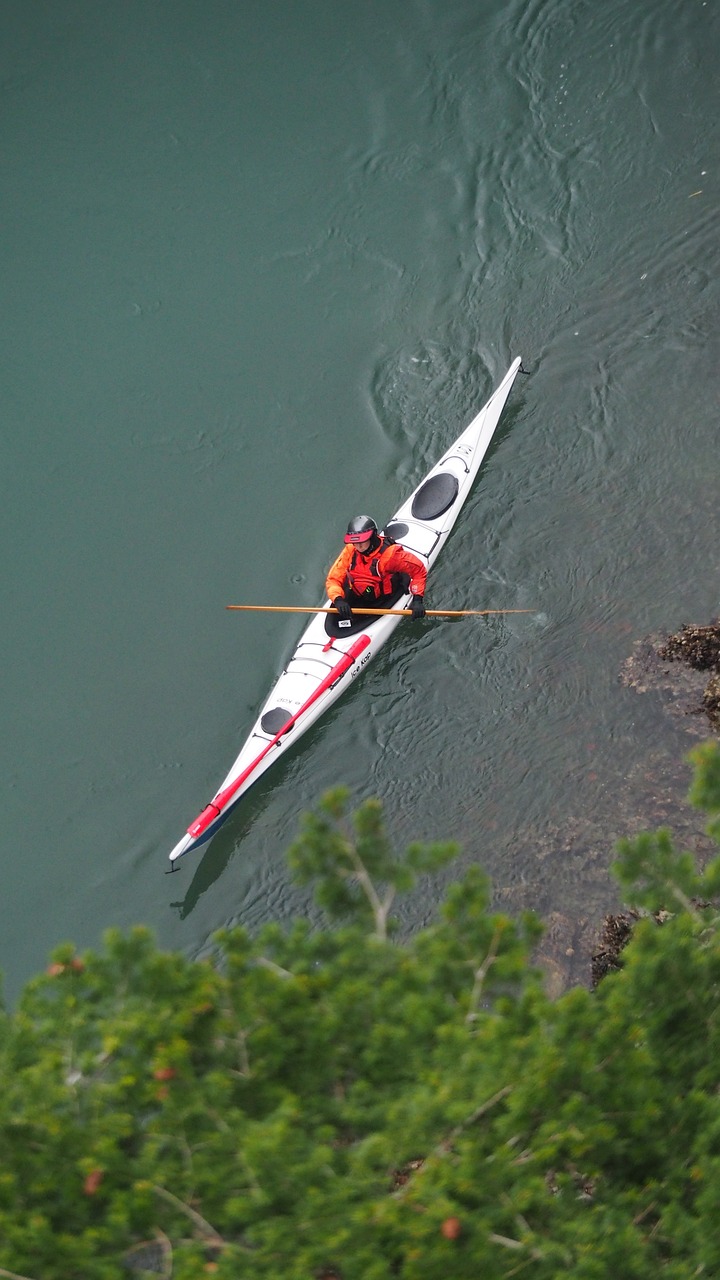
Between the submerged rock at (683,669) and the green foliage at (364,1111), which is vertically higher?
the green foliage at (364,1111)

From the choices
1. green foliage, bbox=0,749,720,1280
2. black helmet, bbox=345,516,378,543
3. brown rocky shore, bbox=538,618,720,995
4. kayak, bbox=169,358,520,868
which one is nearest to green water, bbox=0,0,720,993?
brown rocky shore, bbox=538,618,720,995

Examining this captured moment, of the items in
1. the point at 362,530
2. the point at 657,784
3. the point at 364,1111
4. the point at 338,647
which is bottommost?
the point at 657,784

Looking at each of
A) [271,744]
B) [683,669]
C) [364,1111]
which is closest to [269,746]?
[271,744]

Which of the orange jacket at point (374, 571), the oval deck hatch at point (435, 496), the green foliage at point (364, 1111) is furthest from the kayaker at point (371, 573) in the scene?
the green foliage at point (364, 1111)

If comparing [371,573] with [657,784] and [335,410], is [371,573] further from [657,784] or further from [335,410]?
[657,784]

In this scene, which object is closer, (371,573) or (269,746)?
(269,746)

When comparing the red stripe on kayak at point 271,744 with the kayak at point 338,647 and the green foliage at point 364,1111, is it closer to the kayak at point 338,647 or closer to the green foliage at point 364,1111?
the kayak at point 338,647
